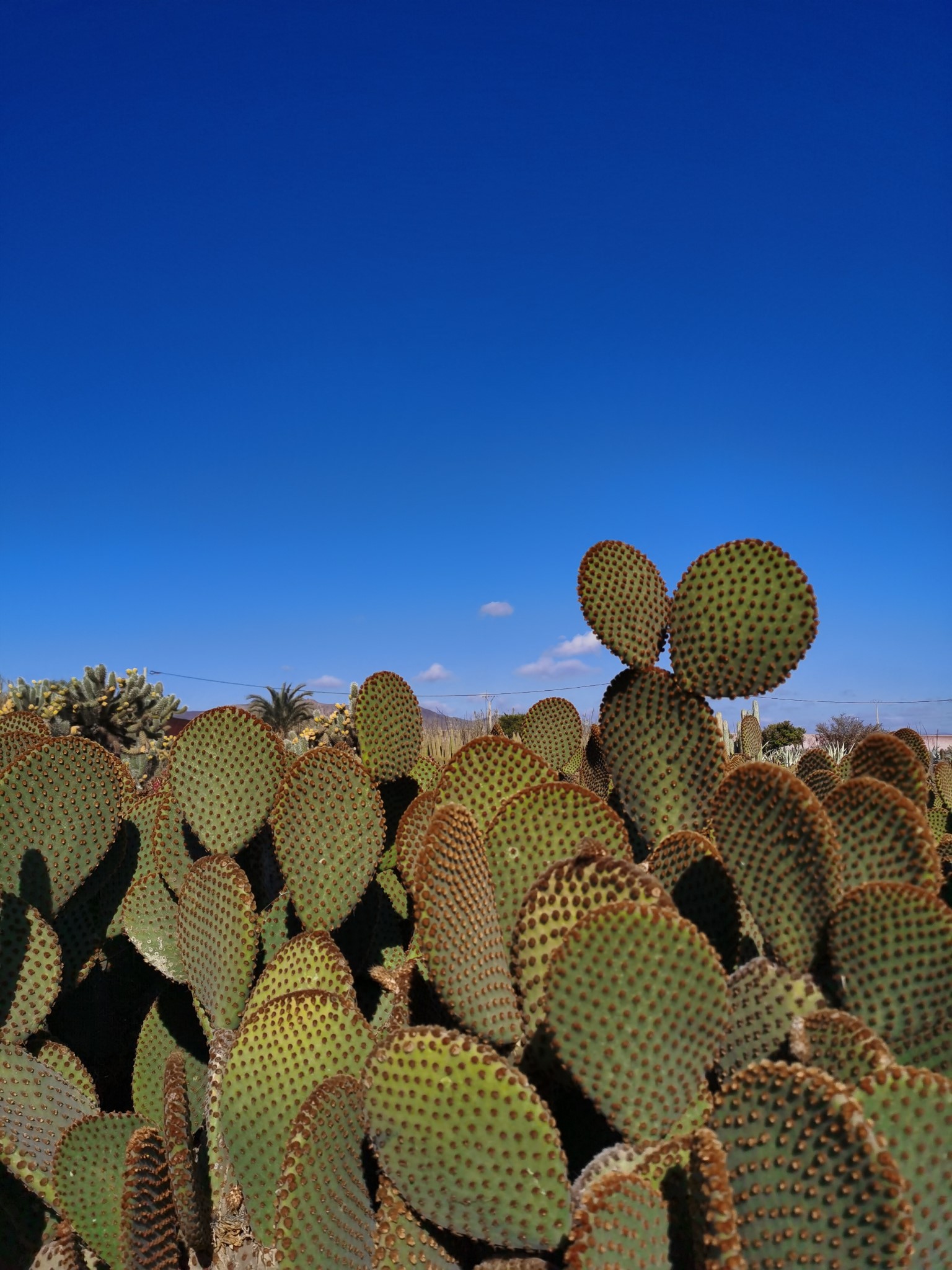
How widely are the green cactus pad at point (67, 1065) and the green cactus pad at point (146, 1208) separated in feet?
1.53

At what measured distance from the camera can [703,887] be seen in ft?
6.83

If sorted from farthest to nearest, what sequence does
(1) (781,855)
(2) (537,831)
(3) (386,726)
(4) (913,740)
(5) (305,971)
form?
(4) (913,740) < (3) (386,726) < (5) (305,971) < (2) (537,831) < (1) (781,855)

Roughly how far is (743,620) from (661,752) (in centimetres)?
42

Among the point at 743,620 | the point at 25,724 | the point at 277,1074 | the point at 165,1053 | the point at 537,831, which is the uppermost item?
the point at 743,620

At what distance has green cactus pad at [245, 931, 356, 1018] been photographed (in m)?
2.15

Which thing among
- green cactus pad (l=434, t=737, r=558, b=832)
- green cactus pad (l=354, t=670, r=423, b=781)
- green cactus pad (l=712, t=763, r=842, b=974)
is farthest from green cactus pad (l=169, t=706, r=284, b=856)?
green cactus pad (l=712, t=763, r=842, b=974)

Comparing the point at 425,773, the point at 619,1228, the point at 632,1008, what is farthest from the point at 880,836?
the point at 425,773

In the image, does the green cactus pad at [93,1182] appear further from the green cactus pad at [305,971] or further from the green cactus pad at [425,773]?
the green cactus pad at [425,773]

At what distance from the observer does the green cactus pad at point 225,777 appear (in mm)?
2699

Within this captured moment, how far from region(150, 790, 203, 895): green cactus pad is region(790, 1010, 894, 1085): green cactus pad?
1869 mm

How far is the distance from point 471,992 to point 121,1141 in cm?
120

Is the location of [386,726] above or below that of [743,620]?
below

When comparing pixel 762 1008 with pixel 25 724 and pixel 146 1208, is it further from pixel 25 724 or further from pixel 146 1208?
pixel 25 724

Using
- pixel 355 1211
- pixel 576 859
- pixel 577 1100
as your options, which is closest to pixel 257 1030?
pixel 355 1211
